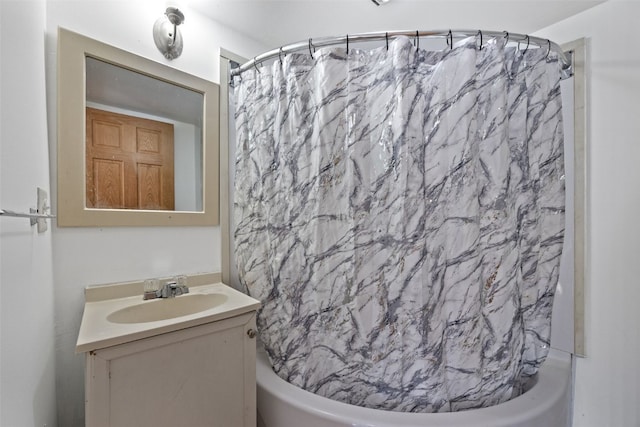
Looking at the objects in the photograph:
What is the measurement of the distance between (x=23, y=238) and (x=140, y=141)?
2.44ft

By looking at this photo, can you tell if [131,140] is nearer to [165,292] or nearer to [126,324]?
[165,292]

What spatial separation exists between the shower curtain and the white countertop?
26 centimetres

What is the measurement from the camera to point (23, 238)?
0.71m

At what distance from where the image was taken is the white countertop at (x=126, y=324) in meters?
0.84

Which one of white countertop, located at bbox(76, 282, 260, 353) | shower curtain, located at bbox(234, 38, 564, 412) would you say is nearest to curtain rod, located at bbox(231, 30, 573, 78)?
shower curtain, located at bbox(234, 38, 564, 412)

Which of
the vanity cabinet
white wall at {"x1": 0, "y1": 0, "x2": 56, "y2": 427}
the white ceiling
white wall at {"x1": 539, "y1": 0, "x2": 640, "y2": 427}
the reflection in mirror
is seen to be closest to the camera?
white wall at {"x1": 0, "y1": 0, "x2": 56, "y2": 427}

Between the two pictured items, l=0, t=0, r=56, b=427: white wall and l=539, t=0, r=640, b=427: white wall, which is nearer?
l=0, t=0, r=56, b=427: white wall

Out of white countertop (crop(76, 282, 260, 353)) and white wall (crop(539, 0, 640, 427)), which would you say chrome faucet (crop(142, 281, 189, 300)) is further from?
white wall (crop(539, 0, 640, 427))

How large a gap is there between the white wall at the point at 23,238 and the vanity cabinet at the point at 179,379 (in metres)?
0.16

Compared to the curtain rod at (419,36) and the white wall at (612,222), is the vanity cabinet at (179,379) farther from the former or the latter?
the white wall at (612,222)

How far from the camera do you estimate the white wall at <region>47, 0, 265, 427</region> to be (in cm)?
113

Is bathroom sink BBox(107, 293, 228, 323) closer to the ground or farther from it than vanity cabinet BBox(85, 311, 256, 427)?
farther from it

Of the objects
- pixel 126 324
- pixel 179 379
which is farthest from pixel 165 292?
pixel 179 379

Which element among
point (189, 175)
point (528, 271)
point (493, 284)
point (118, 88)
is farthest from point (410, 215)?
point (118, 88)
